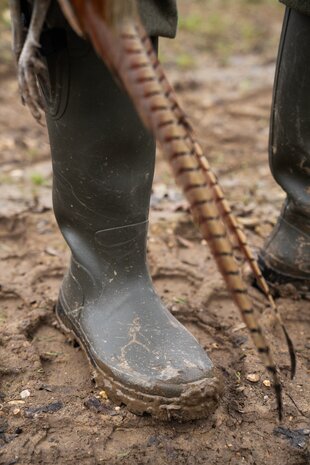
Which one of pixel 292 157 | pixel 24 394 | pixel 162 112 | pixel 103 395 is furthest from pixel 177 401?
pixel 292 157

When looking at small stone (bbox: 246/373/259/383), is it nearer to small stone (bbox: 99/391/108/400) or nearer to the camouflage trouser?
small stone (bbox: 99/391/108/400)

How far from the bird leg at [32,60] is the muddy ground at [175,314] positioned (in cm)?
68

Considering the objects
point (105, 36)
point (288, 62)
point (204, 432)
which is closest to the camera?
point (105, 36)

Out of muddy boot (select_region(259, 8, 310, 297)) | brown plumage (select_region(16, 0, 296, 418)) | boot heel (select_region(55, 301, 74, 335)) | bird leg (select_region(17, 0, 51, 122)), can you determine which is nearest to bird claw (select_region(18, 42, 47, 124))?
bird leg (select_region(17, 0, 51, 122))

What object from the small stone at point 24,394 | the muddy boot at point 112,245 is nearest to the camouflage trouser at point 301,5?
the muddy boot at point 112,245

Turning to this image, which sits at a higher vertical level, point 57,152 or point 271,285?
point 57,152

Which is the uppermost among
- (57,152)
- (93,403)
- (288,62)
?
(288,62)

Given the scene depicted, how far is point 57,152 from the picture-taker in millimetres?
1521

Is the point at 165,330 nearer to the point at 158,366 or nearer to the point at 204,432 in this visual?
the point at 158,366

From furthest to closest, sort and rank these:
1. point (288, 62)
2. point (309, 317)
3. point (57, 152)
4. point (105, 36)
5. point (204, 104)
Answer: point (204, 104)
point (309, 317)
point (288, 62)
point (57, 152)
point (105, 36)

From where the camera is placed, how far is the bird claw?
4.09 ft

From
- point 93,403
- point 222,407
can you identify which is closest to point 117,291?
point 93,403

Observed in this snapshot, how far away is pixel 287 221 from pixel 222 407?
695 millimetres

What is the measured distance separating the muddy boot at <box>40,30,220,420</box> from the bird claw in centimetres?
10
